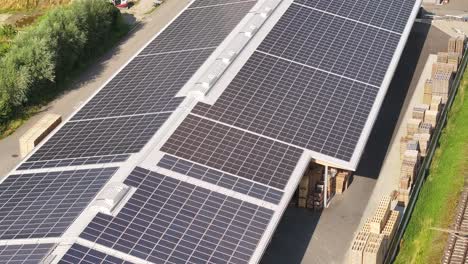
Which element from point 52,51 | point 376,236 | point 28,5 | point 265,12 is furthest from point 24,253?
point 28,5

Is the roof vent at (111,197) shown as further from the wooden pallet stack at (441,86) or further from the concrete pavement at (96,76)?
the wooden pallet stack at (441,86)

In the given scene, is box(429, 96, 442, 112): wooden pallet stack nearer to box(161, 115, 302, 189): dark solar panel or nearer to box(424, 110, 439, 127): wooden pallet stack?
box(424, 110, 439, 127): wooden pallet stack

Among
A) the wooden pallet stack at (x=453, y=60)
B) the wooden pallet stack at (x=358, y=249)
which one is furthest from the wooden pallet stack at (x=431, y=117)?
the wooden pallet stack at (x=358, y=249)

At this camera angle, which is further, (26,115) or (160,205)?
(26,115)

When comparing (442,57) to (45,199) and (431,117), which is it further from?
(45,199)

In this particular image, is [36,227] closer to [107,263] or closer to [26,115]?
[107,263]

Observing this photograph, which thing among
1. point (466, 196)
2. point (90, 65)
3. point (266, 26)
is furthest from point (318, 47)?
point (90, 65)

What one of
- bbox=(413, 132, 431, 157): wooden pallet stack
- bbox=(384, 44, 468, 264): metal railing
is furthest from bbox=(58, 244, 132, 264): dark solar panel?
bbox=(413, 132, 431, 157): wooden pallet stack
